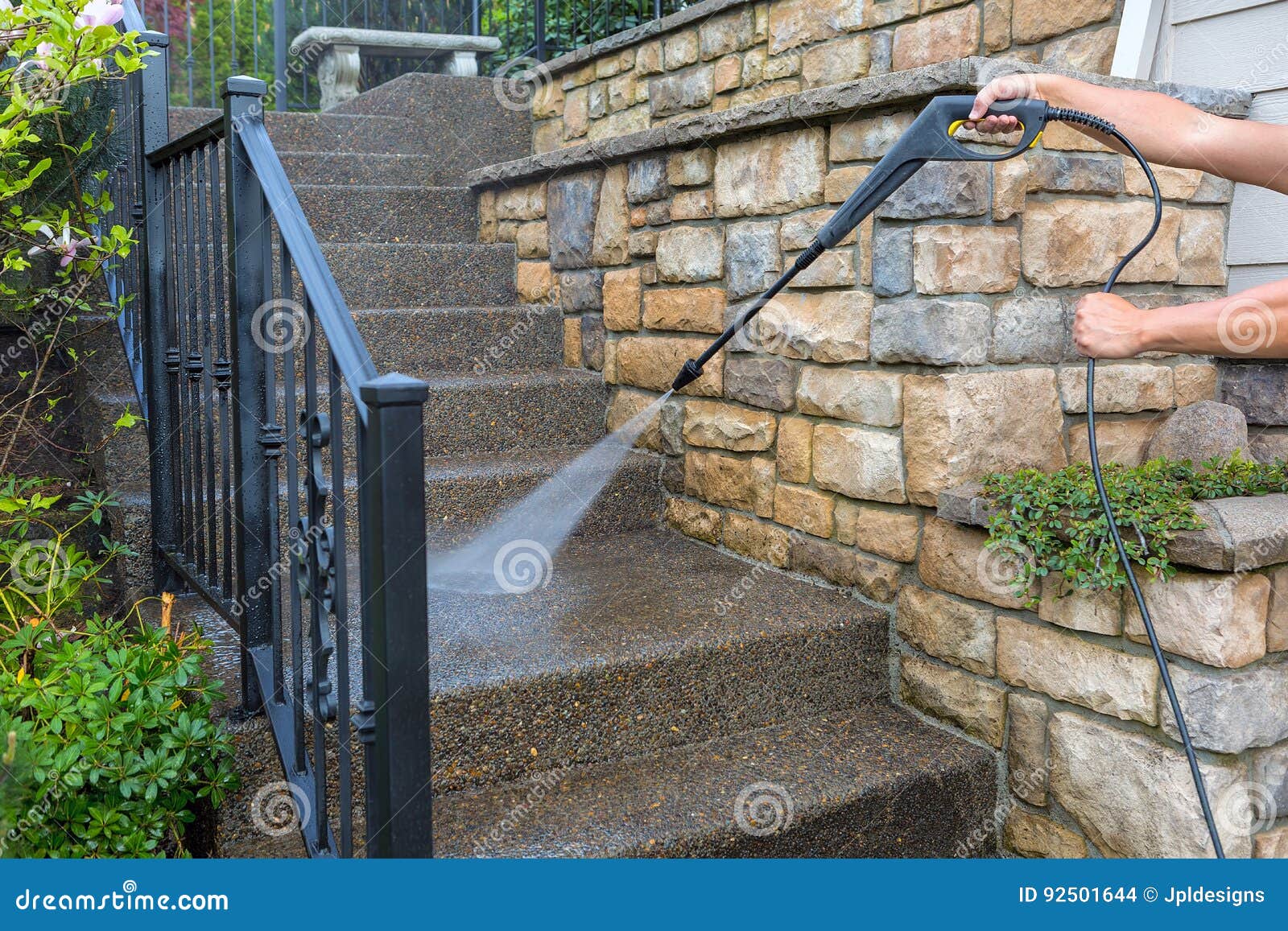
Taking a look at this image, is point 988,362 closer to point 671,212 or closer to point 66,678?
point 671,212

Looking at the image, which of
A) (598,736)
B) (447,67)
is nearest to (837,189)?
(598,736)

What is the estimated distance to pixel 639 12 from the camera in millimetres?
4395

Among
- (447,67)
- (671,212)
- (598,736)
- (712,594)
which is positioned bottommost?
(598,736)

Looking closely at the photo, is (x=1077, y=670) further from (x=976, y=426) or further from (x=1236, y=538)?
(x=976, y=426)

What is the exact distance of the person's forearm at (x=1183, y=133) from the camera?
184 centimetres

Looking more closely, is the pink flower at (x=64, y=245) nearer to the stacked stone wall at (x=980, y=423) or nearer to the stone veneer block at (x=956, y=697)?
the stacked stone wall at (x=980, y=423)

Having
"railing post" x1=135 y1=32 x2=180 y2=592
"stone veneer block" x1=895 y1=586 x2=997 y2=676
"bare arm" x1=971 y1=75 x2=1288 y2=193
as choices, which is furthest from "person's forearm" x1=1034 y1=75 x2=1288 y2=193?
"railing post" x1=135 y1=32 x2=180 y2=592

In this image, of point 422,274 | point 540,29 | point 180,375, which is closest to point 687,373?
point 180,375

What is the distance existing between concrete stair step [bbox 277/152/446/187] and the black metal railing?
1105 mm

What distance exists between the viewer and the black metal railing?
4.32 ft

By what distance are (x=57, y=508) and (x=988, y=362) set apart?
2.24 meters

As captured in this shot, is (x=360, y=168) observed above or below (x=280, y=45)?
below

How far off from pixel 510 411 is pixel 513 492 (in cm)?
40

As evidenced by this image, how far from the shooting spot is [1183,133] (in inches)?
74.9
